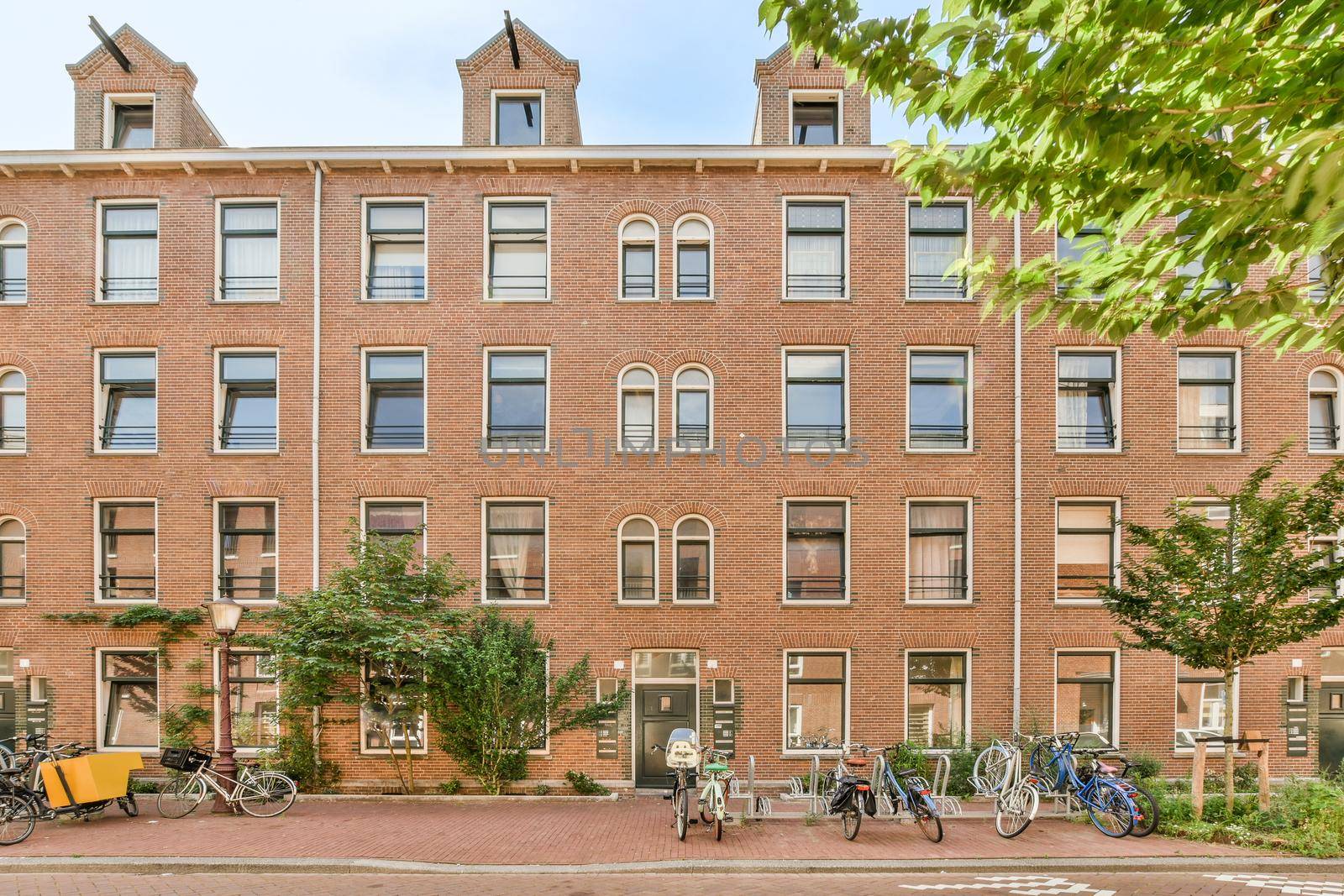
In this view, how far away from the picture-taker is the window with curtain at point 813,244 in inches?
590

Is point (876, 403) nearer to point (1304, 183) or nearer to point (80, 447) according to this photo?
point (1304, 183)

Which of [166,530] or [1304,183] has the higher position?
[1304,183]

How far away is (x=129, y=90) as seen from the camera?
50.9ft

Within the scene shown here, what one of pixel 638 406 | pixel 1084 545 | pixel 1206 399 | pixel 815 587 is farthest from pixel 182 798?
pixel 1206 399

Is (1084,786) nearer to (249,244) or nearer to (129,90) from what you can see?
(249,244)

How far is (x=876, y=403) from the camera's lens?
14.6 metres

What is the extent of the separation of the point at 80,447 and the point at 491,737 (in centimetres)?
994

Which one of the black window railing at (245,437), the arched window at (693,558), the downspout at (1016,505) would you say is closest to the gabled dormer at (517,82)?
the black window railing at (245,437)

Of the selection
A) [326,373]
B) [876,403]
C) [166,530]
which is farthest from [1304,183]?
[166,530]

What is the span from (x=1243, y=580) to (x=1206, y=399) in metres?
5.31

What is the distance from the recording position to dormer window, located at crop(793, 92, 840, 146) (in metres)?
15.6

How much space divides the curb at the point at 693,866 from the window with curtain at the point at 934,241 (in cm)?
1012

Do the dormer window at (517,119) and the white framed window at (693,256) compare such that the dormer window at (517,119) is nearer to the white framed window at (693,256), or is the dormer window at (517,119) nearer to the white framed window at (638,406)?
the white framed window at (693,256)

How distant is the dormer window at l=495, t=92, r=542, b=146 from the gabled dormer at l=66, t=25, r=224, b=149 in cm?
637
